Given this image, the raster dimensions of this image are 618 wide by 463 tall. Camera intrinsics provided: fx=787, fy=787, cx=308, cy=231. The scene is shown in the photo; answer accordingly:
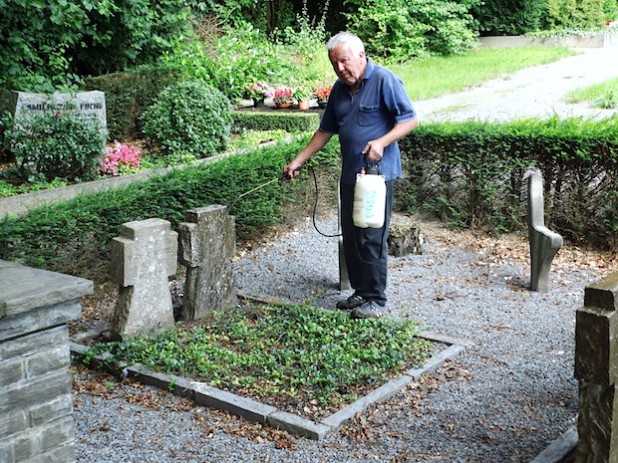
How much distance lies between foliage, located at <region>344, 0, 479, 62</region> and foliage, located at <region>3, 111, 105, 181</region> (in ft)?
43.8

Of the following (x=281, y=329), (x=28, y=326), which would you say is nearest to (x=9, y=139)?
(x=281, y=329)

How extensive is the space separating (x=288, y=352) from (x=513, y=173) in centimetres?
396

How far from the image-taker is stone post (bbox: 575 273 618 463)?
2982 millimetres

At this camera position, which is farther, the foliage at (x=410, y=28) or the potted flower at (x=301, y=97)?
the foliage at (x=410, y=28)

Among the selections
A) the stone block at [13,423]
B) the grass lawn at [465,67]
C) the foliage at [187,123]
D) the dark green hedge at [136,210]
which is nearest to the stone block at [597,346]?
the stone block at [13,423]

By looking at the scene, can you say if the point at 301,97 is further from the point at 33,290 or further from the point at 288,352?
the point at 33,290

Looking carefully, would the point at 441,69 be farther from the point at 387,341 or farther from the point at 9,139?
the point at 387,341

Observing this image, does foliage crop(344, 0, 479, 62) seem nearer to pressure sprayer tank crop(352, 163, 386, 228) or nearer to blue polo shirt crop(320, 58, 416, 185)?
blue polo shirt crop(320, 58, 416, 185)

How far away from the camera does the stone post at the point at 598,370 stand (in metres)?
2.98

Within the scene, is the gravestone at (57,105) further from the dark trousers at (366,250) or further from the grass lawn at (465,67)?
the grass lawn at (465,67)

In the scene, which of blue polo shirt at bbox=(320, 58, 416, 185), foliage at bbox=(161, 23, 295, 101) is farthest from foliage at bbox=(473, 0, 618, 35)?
blue polo shirt at bbox=(320, 58, 416, 185)

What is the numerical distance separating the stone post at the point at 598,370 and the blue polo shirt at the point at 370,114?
8.69 ft

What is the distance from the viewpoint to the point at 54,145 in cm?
941

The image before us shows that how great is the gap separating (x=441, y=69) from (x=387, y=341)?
15.9 meters
